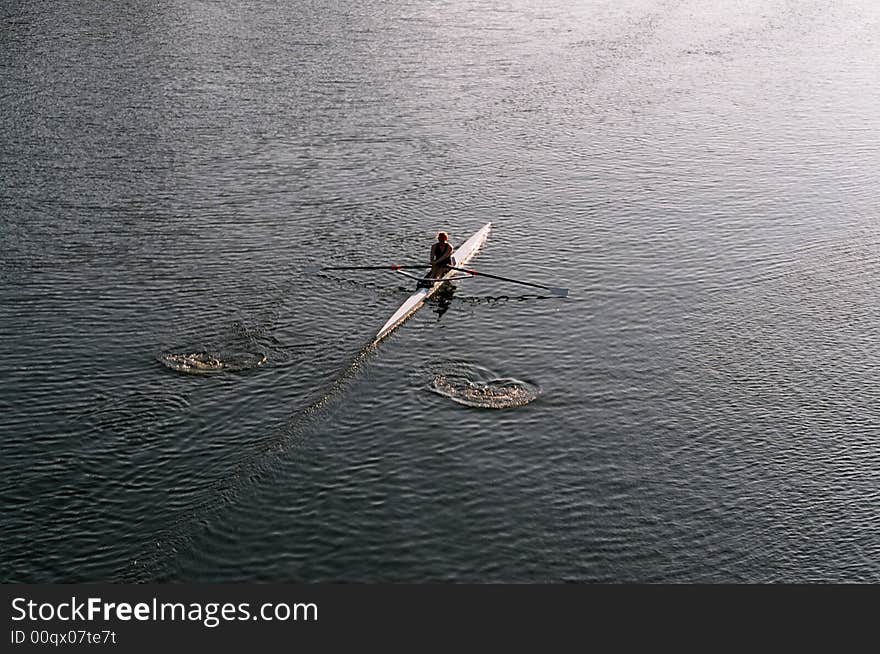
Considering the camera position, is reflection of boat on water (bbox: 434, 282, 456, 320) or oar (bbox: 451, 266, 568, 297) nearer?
reflection of boat on water (bbox: 434, 282, 456, 320)

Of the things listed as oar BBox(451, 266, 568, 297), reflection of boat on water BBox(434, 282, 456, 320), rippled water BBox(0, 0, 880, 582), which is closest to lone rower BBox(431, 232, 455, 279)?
oar BBox(451, 266, 568, 297)

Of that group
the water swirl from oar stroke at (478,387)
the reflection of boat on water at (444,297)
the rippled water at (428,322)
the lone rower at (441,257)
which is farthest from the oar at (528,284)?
the water swirl from oar stroke at (478,387)

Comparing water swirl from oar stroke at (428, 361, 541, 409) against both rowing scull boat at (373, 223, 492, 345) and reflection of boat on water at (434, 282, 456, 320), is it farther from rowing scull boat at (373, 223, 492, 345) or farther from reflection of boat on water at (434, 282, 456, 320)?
reflection of boat on water at (434, 282, 456, 320)

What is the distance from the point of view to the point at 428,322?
42688 mm

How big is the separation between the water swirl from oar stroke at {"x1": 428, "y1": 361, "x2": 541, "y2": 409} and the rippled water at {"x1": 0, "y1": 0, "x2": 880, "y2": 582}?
14 centimetres

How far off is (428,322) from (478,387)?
560 centimetres

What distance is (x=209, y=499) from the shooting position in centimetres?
3091

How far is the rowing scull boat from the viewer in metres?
41.4

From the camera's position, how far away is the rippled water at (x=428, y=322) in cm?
3067

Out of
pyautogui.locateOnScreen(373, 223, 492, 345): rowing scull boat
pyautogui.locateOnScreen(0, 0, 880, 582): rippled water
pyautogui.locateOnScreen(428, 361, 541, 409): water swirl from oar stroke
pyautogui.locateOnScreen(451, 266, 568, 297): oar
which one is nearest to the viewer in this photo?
pyautogui.locateOnScreen(0, 0, 880, 582): rippled water

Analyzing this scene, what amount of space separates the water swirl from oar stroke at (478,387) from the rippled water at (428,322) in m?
0.14

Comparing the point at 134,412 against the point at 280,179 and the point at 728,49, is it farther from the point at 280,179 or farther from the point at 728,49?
the point at 728,49

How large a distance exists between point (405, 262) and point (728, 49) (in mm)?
51361

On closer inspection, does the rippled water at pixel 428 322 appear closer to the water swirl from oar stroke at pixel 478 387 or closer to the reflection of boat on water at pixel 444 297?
the water swirl from oar stroke at pixel 478 387
